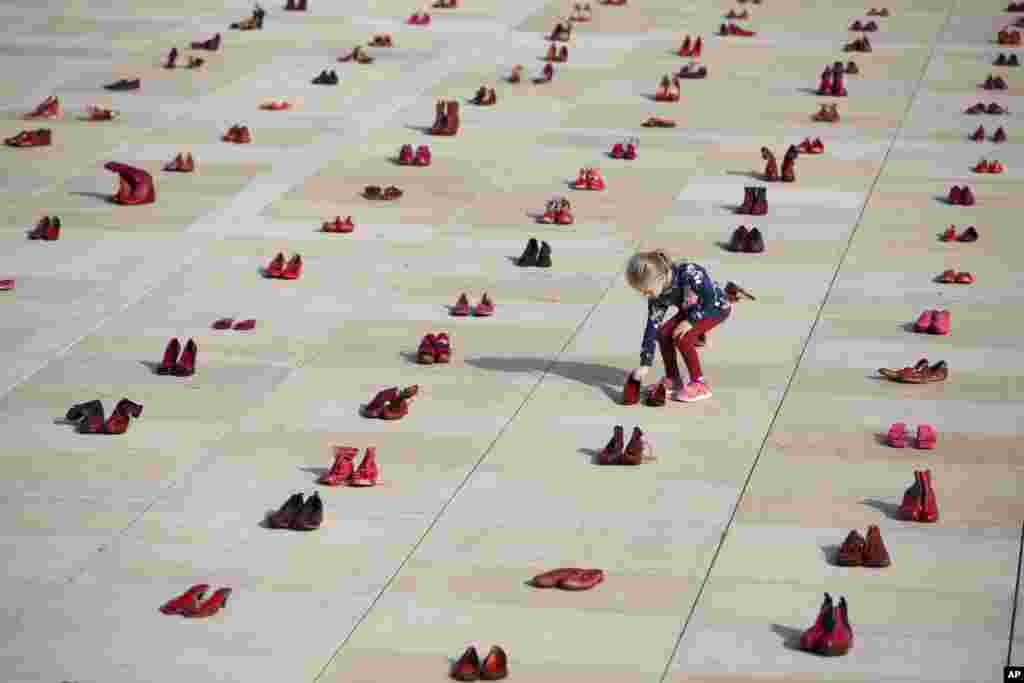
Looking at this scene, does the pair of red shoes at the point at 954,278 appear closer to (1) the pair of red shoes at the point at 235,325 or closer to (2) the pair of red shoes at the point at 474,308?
(2) the pair of red shoes at the point at 474,308

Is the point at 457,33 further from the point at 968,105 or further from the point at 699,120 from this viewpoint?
the point at 968,105

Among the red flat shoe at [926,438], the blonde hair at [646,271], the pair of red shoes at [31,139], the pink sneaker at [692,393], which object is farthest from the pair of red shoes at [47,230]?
the red flat shoe at [926,438]

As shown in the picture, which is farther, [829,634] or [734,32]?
[734,32]

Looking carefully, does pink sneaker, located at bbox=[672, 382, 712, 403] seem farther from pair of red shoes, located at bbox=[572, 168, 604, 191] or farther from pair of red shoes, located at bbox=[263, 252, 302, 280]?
pair of red shoes, located at bbox=[572, 168, 604, 191]

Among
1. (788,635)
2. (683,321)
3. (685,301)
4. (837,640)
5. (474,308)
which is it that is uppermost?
(685,301)

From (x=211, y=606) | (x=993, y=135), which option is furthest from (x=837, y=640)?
(x=993, y=135)

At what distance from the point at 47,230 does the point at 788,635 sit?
43.0 ft

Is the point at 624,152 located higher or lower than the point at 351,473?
higher

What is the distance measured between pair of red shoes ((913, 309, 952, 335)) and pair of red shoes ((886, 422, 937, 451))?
3232 mm

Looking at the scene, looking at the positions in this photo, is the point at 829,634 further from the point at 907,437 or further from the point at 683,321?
the point at 683,321

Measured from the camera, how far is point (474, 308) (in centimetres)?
1970

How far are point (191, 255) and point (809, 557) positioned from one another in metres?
10.6

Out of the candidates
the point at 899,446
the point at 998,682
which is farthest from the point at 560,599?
the point at 899,446

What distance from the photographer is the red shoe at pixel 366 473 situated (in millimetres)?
15281
